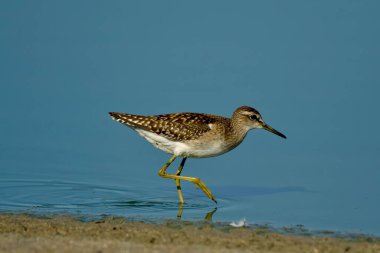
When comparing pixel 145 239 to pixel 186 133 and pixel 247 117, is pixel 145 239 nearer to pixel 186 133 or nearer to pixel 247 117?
pixel 186 133

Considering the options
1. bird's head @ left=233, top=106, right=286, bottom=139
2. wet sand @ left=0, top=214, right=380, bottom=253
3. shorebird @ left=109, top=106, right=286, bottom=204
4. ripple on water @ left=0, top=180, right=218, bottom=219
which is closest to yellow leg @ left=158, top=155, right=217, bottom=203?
shorebird @ left=109, top=106, right=286, bottom=204

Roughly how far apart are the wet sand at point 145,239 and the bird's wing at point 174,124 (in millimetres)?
2990

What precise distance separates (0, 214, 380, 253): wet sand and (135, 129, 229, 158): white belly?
297cm

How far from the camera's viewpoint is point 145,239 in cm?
1005

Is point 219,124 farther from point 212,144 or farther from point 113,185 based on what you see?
point 113,185

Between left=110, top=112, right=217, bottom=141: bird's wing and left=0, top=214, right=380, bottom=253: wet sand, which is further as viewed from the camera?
left=110, top=112, right=217, bottom=141: bird's wing

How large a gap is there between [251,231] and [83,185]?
4.08 metres

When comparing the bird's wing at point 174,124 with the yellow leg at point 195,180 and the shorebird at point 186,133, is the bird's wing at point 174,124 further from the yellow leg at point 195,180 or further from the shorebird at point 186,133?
the yellow leg at point 195,180

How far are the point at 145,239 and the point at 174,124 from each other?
4.49 m

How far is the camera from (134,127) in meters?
14.5

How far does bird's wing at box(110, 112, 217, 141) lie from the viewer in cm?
1421

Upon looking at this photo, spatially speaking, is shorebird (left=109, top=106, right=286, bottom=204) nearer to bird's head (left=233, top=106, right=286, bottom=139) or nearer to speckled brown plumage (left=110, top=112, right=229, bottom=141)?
speckled brown plumage (left=110, top=112, right=229, bottom=141)

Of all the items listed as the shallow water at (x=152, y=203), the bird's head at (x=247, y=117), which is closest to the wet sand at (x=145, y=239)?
the shallow water at (x=152, y=203)

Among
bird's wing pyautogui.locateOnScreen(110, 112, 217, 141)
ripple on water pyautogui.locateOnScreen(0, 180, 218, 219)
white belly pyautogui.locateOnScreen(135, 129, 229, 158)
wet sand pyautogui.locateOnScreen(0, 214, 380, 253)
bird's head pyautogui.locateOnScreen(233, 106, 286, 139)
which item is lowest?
wet sand pyautogui.locateOnScreen(0, 214, 380, 253)
